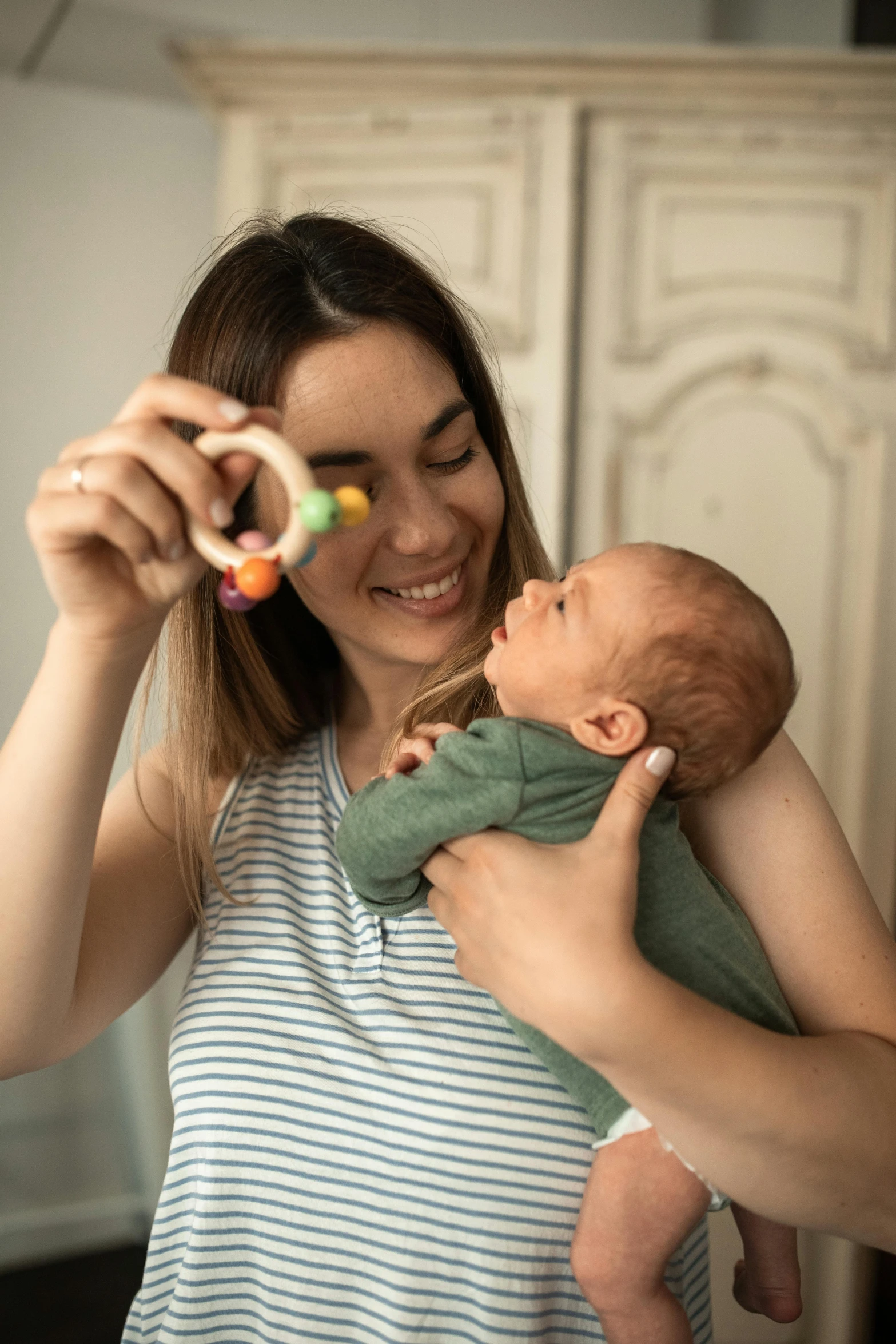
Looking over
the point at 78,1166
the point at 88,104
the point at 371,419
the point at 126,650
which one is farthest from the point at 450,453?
the point at 78,1166

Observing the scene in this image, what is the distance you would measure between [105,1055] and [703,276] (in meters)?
2.36

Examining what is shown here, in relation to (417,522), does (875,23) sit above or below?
above

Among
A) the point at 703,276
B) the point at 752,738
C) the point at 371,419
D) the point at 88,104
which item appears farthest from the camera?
the point at 88,104

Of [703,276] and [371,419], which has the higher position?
[703,276]

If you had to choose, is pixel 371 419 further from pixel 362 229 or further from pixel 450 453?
pixel 362 229

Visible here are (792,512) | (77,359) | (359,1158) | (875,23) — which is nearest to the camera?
(359,1158)

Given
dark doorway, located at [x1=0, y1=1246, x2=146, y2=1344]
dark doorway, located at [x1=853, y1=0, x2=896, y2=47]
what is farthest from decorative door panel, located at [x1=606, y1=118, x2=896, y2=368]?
dark doorway, located at [x1=0, y1=1246, x2=146, y2=1344]

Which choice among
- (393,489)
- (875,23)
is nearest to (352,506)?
(393,489)

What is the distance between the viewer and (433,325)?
44.1 inches

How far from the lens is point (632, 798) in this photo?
2.55 ft

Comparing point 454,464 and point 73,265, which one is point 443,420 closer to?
point 454,464

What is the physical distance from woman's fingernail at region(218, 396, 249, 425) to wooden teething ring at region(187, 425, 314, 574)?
1cm

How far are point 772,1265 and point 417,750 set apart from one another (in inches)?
23.7

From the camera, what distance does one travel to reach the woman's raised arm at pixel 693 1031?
2.34 ft
